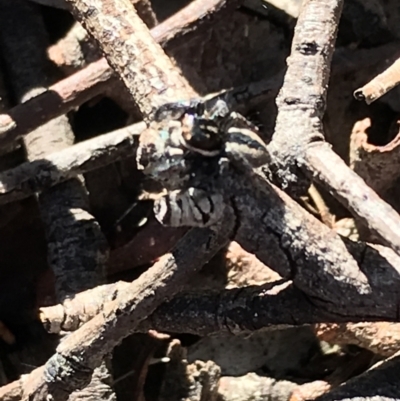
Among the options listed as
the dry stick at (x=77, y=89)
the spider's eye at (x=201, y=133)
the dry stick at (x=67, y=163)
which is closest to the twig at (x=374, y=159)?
the dry stick at (x=67, y=163)

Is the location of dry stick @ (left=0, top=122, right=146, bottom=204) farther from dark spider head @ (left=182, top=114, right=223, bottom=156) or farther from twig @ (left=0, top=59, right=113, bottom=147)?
dark spider head @ (left=182, top=114, right=223, bottom=156)

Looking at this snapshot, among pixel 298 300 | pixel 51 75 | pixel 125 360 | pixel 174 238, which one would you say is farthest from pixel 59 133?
pixel 298 300

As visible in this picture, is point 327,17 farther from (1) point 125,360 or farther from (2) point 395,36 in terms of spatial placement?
(1) point 125,360

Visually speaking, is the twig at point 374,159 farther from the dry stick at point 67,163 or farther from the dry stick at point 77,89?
the dry stick at point 77,89

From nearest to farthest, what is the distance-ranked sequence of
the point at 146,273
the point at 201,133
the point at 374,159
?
the point at 201,133
the point at 146,273
the point at 374,159

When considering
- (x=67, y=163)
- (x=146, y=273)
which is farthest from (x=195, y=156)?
(x=67, y=163)

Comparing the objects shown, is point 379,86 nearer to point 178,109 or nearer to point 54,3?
point 178,109
